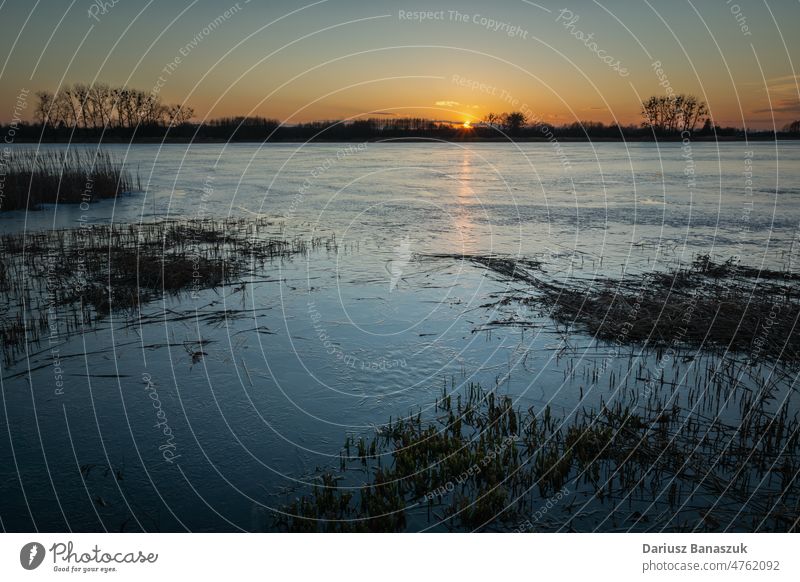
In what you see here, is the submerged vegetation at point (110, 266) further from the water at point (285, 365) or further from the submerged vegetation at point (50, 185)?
the submerged vegetation at point (50, 185)

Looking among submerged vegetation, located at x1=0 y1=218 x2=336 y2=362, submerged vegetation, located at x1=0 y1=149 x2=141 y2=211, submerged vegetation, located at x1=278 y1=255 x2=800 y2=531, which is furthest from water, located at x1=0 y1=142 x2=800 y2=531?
submerged vegetation, located at x1=0 y1=149 x2=141 y2=211

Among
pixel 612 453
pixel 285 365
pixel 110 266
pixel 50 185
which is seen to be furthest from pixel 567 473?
pixel 50 185

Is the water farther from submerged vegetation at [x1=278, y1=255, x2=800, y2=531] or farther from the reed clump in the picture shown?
the reed clump

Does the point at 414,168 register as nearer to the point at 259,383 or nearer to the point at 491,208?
the point at 491,208

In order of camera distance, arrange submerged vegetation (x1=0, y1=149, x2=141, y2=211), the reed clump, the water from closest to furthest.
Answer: the reed clump
the water
submerged vegetation (x1=0, y1=149, x2=141, y2=211)

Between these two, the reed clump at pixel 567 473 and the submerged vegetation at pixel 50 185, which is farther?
the submerged vegetation at pixel 50 185

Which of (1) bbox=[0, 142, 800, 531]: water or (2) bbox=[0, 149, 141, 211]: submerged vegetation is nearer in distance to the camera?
(1) bbox=[0, 142, 800, 531]: water

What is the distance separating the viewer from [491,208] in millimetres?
30719

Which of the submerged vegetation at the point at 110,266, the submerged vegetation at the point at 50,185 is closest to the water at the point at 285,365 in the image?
the submerged vegetation at the point at 110,266

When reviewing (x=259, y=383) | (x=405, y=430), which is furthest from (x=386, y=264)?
(x=405, y=430)

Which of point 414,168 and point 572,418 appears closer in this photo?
point 572,418

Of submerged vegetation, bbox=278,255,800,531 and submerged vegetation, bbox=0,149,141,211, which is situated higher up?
submerged vegetation, bbox=0,149,141,211

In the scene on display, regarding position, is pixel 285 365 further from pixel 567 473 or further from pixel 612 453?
pixel 612 453

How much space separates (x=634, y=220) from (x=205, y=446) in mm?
23605
